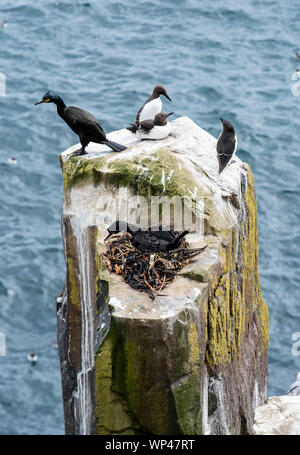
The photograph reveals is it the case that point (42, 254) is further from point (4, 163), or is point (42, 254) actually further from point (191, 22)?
point (191, 22)

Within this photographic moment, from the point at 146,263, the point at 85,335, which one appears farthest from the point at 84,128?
the point at 85,335

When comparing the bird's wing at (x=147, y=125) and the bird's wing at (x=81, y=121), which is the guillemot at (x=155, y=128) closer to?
the bird's wing at (x=147, y=125)

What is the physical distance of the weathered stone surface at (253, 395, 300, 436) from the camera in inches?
313

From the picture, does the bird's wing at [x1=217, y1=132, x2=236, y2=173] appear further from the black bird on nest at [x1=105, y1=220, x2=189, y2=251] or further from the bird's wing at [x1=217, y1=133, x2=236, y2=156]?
the black bird on nest at [x1=105, y1=220, x2=189, y2=251]

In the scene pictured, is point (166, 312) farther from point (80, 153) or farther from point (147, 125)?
point (147, 125)

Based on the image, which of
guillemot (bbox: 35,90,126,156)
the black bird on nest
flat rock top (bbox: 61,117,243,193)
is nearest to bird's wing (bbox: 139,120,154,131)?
flat rock top (bbox: 61,117,243,193)

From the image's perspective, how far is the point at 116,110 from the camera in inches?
691

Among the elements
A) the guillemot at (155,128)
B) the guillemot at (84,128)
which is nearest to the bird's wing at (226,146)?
the guillemot at (155,128)

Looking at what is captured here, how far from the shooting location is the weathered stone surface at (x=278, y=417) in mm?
7957

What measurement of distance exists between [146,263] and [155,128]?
1.88m

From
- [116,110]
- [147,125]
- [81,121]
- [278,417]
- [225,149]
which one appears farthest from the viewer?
[116,110]

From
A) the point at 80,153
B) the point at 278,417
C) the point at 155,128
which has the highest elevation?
the point at 155,128

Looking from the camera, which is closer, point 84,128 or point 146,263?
point 146,263

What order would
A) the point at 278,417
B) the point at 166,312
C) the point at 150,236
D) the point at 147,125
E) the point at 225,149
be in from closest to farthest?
1. the point at 166,312
2. the point at 150,236
3. the point at 225,149
4. the point at 147,125
5. the point at 278,417
